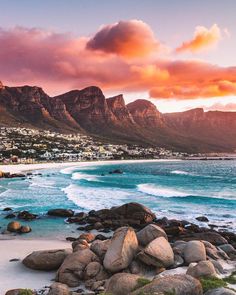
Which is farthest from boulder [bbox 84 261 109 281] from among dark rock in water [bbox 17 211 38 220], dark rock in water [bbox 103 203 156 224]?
dark rock in water [bbox 17 211 38 220]

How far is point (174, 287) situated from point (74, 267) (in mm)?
6181

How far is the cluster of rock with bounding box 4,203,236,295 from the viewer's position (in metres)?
14.1

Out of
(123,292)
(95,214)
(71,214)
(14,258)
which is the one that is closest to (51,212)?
(71,214)

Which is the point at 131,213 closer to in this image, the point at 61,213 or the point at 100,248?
the point at 61,213

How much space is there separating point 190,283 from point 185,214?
1126 inches

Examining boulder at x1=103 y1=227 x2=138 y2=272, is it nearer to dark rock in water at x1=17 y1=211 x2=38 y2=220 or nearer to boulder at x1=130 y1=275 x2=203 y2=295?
boulder at x1=130 y1=275 x2=203 y2=295

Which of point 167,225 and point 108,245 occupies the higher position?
point 108,245

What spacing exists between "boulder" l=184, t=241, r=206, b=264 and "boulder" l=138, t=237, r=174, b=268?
1.12 m

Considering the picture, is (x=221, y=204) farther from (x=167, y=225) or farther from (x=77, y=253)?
(x=77, y=253)

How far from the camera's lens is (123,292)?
47.5 ft

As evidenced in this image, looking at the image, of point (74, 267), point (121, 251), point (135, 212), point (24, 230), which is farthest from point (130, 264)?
point (135, 212)

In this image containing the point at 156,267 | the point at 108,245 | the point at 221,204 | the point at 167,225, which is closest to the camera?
the point at 156,267

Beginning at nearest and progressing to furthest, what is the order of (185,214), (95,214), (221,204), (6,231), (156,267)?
(156,267) → (6,231) → (95,214) → (185,214) → (221,204)

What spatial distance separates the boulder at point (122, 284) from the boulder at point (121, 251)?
197cm
